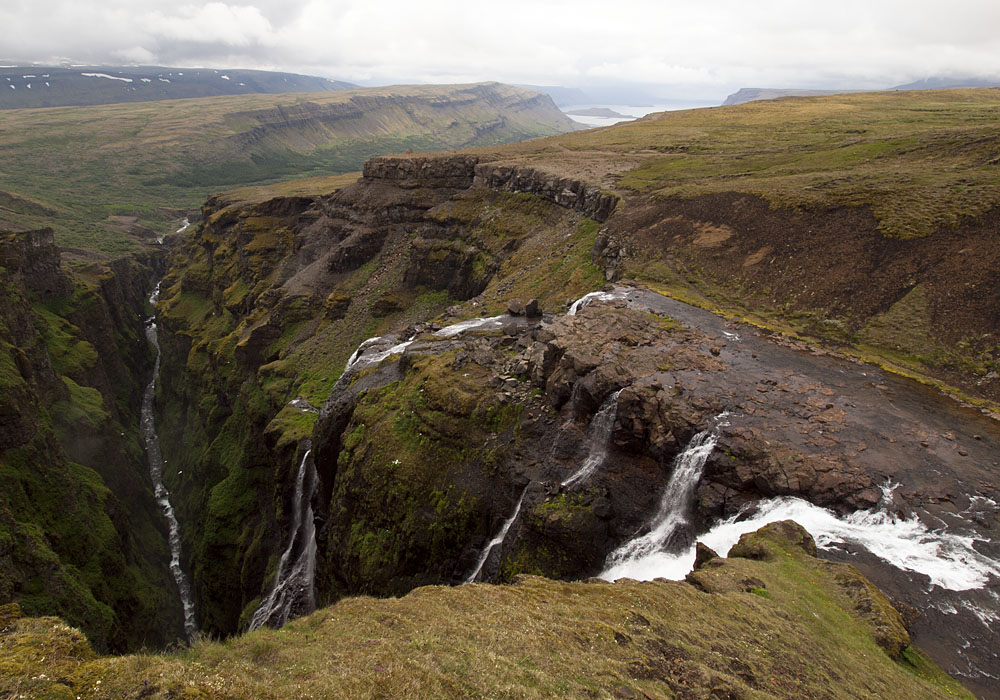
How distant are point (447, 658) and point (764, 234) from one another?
44430 mm

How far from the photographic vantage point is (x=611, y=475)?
85.1 feet

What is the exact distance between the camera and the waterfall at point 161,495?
55.5 metres

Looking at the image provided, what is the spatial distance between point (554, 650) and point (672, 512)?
12025 mm

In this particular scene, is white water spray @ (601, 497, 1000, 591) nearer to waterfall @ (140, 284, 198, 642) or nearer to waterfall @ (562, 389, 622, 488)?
waterfall @ (562, 389, 622, 488)

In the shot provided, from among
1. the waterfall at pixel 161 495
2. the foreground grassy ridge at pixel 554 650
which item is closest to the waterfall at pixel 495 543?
the foreground grassy ridge at pixel 554 650

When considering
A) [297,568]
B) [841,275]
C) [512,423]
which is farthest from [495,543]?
[841,275]

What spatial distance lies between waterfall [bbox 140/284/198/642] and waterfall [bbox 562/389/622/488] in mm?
32918

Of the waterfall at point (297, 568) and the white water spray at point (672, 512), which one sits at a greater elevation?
the white water spray at point (672, 512)

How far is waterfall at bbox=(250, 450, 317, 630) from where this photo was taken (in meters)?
Answer: 37.4

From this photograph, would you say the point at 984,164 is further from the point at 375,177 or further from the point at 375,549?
the point at 375,177

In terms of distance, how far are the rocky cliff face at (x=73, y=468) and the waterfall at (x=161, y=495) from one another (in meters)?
1.77

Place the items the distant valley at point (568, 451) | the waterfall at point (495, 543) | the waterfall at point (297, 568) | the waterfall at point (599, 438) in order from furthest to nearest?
the waterfall at point (297, 568) → the waterfall at point (495, 543) → the waterfall at point (599, 438) → the distant valley at point (568, 451)

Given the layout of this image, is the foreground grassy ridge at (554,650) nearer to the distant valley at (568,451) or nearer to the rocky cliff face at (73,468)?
the distant valley at (568,451)

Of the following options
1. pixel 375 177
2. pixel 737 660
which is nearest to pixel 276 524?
pixel 737 660
